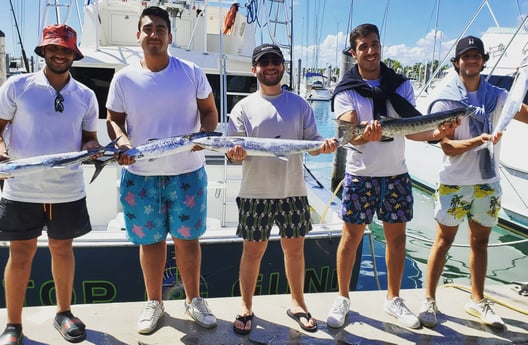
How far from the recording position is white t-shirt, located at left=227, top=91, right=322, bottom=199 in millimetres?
2811

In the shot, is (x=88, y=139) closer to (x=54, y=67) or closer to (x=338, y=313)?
(x=54, y=67)

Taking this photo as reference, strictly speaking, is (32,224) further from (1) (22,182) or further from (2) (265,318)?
(2) (265,318)

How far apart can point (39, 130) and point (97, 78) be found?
4147mm

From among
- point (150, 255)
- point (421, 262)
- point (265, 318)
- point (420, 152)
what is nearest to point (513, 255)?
point (421, 262)

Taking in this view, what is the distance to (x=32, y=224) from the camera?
2.65 meters

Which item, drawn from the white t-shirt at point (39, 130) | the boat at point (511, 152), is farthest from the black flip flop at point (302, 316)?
the boat at point (511, 152)

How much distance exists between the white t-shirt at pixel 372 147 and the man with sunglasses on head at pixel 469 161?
0.94ft

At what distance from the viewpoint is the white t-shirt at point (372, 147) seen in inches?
114

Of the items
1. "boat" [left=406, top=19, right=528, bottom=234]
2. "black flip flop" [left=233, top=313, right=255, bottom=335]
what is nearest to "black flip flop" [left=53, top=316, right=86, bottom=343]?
"black flip flop" [left=233, top=313, right=255, bottom=335]

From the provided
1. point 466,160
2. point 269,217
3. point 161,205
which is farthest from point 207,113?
point 466,160

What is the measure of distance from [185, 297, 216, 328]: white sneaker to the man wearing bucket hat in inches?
30.1

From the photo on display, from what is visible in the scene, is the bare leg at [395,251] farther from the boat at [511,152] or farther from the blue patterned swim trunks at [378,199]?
the boat at [511,152]

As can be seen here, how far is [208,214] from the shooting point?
643cm

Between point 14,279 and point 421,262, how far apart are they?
279 inches
